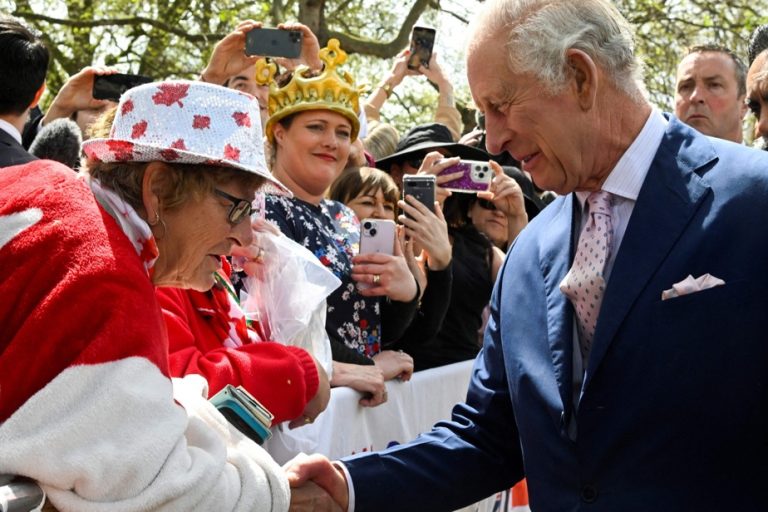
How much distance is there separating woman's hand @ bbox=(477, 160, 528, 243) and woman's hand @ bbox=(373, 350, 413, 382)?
5.16 feet

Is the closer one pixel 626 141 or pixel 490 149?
pixel 626 141

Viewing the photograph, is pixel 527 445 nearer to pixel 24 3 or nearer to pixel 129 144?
pixel 129 144

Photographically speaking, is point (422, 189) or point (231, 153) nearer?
point (231, 153)

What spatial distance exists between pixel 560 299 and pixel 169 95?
3.95ft

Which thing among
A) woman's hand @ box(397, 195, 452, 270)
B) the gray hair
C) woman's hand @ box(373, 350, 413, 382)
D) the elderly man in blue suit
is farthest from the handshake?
woman's hand @ box(397, 195, 452, 270)

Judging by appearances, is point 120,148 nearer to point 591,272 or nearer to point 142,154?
point 142,154

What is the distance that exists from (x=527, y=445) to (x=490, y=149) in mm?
872

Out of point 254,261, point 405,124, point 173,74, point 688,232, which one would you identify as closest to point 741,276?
point 688,232

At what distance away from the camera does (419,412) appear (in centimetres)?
512

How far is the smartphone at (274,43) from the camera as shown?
5.80 metres

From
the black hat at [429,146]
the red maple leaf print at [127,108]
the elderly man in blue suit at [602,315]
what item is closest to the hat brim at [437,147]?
the black hat at [429,146]

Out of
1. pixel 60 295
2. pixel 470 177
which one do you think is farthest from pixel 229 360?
pixel 470 177

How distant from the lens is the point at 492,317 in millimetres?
3314

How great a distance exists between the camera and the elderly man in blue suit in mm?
2652
